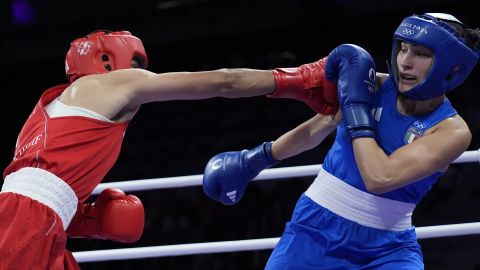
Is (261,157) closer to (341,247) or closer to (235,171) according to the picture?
(235,171)

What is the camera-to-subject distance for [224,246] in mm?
2926

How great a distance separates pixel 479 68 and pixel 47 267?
5678mm

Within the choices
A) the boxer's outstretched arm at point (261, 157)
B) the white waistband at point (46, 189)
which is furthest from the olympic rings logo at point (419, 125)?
the white waistband at point (46, 189)

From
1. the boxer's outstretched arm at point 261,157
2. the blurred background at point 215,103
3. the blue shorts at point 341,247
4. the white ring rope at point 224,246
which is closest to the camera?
the blue shorts at point 341,247

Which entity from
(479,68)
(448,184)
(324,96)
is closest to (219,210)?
(448,184)

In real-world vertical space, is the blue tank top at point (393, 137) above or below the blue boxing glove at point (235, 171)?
above

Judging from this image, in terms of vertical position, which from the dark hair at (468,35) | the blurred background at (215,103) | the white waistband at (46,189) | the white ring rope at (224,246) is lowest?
the blurred background at (215,103)

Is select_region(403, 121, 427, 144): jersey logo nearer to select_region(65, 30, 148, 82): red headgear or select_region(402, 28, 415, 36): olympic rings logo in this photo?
select_region(402, 28, 415, 36): olympic rings logo

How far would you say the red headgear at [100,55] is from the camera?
2.40 meters

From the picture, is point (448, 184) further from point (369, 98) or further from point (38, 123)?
point (38, 123)

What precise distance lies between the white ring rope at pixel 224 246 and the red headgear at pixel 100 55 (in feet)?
2.98

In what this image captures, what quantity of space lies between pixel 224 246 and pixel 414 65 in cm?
116

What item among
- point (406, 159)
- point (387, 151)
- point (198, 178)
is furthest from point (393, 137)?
point (198, 178)

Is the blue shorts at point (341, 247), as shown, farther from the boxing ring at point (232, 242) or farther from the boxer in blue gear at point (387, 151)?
the boxing ring at point (232, 242)
